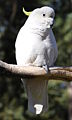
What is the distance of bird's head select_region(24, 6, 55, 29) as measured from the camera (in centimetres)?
336

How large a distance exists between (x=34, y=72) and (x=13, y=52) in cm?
340

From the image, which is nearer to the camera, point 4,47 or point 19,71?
point 19,71

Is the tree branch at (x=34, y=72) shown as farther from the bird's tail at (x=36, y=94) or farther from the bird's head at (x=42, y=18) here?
the bird's head at (x=42, y=18)

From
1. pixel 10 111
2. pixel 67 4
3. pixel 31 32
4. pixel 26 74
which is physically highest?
pixel 31 32

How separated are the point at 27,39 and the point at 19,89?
3512mm

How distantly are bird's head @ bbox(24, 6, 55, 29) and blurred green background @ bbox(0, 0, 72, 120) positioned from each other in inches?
106

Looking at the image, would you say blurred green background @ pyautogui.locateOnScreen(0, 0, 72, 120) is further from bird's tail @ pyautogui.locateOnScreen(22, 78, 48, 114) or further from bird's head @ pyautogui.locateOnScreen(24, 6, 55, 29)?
bird's head @ pyautogui.locateOnScreen(24, 6, 55, 29)

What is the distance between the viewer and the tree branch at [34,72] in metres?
3.18

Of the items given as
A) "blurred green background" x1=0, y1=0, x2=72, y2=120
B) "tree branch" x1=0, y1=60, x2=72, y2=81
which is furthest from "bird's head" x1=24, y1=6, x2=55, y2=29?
"blurred green background" x1=0, y1=0, x2=72, y2=120

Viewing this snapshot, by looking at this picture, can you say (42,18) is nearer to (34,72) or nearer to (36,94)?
(34,72)

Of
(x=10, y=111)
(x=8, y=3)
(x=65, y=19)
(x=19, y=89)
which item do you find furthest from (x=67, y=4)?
A: (x=10, y=111)

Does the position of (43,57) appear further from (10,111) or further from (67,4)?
(67,4)

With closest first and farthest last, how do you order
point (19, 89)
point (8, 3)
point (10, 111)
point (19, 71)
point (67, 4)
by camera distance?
1. point (19, 71)
2. point (10, 111)
3. point (19, 89)
4. point (67, 4)
5. point (8, 3)

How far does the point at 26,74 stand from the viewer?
10.7ft
